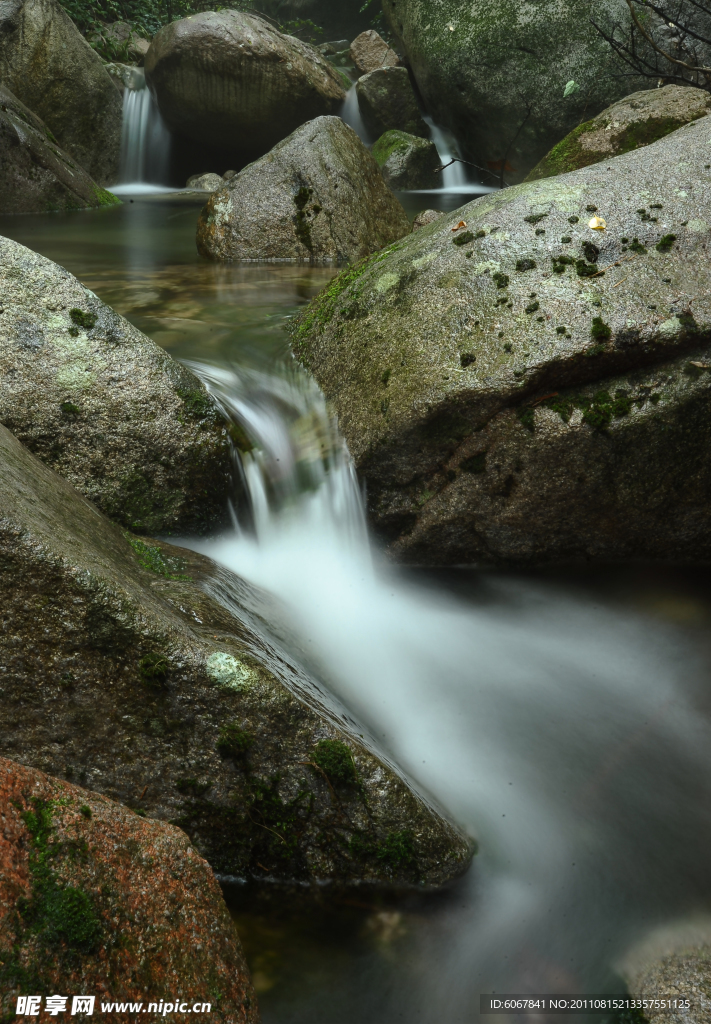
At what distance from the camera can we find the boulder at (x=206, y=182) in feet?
49.0

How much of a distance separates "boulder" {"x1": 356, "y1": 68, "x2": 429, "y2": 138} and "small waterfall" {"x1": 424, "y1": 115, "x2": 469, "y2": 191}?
244 millimetres

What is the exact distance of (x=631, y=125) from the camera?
7.63 m

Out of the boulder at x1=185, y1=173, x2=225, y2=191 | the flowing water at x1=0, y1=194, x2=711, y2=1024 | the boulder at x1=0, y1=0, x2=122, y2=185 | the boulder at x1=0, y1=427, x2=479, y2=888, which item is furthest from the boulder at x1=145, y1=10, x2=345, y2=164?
the boulder at x1=0, y1=427, x2=479, y2=888

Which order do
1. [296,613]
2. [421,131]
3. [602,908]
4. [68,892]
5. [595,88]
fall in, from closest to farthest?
1. [68,892]
2. [602,908]
3. [296,613]
4. [595,88]
5. [421,131]

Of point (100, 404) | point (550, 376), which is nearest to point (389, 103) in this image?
point (550, 376)

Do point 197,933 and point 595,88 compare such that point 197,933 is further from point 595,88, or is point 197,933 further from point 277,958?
point 595,88

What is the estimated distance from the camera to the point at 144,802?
226 cm

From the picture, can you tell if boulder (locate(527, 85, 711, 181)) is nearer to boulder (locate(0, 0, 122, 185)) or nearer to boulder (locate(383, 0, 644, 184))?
boulder (locate(383, 0, 644, 184))

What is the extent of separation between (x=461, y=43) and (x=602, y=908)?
49.9 ft

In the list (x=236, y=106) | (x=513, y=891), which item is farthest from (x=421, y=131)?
(x=513, y=891)

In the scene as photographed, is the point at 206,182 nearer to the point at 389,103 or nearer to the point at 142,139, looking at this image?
the point at 142,139

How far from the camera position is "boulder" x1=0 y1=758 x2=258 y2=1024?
144cm

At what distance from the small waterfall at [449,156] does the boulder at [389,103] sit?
0.80 feet

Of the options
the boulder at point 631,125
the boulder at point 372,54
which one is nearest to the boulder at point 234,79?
the boulder at point 372,54
